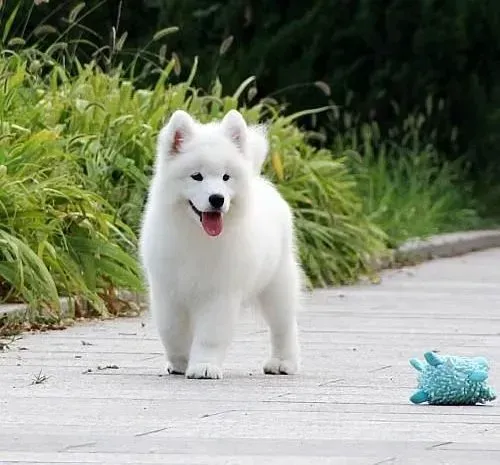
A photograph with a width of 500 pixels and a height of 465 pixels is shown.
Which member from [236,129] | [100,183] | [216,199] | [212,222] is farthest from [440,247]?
[216,199]

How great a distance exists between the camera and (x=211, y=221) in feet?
25.7

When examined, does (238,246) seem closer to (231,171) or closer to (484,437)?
(231,171)

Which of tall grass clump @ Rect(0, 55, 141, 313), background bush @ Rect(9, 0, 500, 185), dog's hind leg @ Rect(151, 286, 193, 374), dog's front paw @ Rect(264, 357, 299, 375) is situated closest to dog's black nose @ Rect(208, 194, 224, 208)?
dog's hind leg @ Rect(151, 286, 193, 374)

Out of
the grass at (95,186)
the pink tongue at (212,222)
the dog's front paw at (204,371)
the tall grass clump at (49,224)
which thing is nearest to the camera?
the dog's front paw at (204,371)

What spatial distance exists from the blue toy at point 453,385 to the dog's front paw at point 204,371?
1.05 m

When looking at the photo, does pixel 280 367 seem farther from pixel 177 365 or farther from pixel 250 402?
pixel 250 402

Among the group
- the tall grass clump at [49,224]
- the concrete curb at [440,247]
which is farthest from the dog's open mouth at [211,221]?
the concrete curb at [440,247]

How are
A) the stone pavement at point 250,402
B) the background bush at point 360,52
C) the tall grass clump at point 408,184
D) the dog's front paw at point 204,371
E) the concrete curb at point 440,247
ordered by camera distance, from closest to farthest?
the stone pavement at point 250,402 < the dog's front paw at point 204,371 < the concrete curb at point 440,247 < the tall grass clump at point 408,184 < the background bush at point 360,52

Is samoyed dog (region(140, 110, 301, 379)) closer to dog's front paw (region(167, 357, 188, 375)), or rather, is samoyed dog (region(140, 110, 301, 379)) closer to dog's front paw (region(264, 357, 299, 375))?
dog's front paw (region(167, 357, 188, 375))

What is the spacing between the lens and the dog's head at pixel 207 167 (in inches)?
307

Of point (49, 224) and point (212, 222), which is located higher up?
point (212, 222)

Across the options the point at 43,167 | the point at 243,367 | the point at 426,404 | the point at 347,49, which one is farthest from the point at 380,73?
the point at 426,404

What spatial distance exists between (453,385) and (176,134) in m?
1.81

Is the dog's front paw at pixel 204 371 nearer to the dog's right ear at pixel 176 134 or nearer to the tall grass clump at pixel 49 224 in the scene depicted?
the dog's right ear at pixel 176 134
